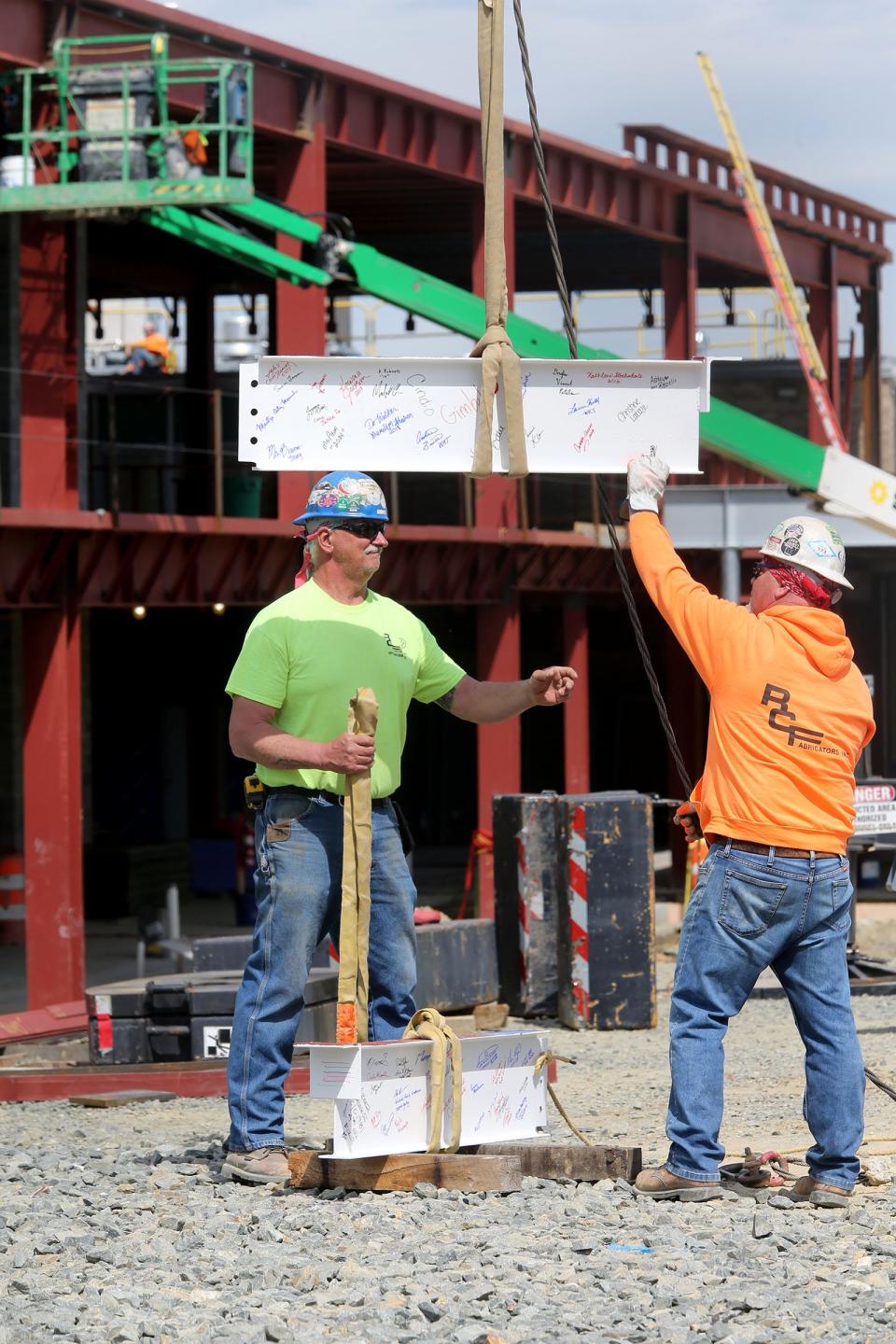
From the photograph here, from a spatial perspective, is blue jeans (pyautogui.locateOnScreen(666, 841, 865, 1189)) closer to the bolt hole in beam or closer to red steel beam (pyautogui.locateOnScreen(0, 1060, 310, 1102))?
the bolt hole in beam

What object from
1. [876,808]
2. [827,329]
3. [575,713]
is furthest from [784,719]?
[827,329]

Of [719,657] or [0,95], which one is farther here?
[0,95]

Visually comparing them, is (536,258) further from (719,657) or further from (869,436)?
(719,657)

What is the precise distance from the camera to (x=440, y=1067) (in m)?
5.57

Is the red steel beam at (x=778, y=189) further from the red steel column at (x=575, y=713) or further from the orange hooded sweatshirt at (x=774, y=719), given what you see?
the orange hooded sweatshirt at (x=774, y=719)

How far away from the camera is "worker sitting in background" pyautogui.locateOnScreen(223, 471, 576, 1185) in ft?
19.2

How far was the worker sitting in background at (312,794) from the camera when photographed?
5.84m

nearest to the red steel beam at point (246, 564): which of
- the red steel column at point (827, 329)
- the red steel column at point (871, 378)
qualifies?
the red steel column at point (827, 329)

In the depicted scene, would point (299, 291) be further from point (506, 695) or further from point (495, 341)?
point (506, 695)

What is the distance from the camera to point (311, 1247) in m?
5.12

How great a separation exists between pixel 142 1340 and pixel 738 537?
681 inches

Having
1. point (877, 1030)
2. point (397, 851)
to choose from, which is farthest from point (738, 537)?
point (397, 851)

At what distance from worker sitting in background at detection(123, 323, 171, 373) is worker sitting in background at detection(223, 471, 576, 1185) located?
1041 inches

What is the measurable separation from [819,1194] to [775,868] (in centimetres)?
97
